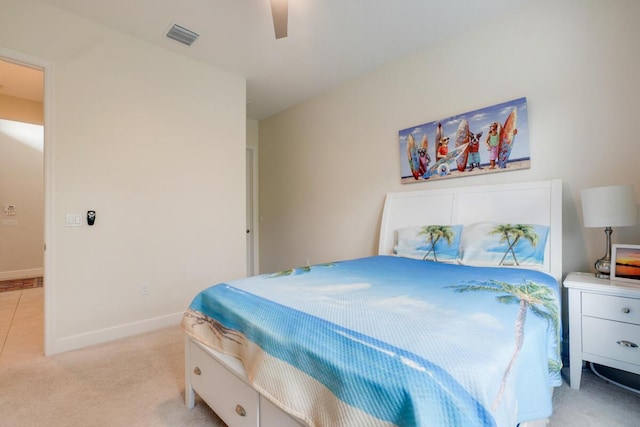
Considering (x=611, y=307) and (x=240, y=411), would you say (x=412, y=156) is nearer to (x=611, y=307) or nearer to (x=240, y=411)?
(x=611, y=307)

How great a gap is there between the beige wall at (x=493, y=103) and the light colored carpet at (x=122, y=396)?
0.95 metres

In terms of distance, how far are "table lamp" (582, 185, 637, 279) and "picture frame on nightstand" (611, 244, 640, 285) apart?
0.04 metres

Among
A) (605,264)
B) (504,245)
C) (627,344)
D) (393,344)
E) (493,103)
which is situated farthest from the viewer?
(493,103)

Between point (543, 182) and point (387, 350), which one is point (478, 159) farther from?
point (387, 350)

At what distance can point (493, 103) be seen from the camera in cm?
257

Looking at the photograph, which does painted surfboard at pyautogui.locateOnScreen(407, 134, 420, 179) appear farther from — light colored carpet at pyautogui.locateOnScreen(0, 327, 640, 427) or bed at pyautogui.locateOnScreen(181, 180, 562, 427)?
light colored carpet at pyautogui.locateOnScreen(0, 327, 640, 427)

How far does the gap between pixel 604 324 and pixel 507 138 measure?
1503 mm

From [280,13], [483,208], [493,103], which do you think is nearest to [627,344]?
[483,208]

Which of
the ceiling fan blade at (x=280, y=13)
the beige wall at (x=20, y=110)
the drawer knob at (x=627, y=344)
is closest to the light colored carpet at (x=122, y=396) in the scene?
the drawer knob at (x=627, y=344)

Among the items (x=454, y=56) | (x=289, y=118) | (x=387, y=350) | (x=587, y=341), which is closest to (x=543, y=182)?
(x=587, y=341)

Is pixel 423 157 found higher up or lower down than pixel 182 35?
lower down

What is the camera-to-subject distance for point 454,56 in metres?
2.81

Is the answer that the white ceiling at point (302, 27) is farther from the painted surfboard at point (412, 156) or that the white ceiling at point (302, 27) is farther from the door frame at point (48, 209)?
the painted surfboard at point (412, 156)

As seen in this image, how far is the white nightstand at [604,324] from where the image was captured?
165 cm
